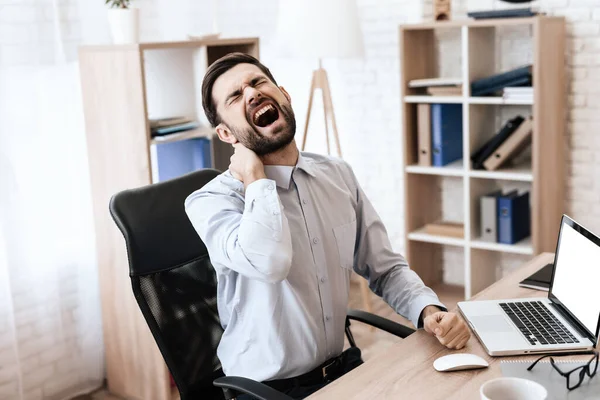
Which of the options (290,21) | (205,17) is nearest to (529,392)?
(290,21)

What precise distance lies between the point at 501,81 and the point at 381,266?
194 cm

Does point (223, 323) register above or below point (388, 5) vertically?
below

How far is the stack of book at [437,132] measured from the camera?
3.99 meters

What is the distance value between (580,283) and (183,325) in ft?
3.26

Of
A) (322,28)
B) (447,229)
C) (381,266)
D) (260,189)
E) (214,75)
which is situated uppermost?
(322,28)

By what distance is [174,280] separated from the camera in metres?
2.03

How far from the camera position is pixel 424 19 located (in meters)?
4.17

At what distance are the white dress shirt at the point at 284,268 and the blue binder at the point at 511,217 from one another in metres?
1.92

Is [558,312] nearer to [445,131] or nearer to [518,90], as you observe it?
[518,90]

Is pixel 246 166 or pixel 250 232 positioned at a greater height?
pixel 246 166

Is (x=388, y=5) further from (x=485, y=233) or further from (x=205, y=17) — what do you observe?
(x=485, y=233)

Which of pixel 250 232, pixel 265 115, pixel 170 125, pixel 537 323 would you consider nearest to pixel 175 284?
pixel 250 232

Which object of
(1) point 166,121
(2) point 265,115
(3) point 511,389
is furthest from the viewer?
(1) point 166,121

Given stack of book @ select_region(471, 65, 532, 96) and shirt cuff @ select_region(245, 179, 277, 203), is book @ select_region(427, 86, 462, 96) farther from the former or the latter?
shirt cuff @ select_region(245, 179, 277, 203)
